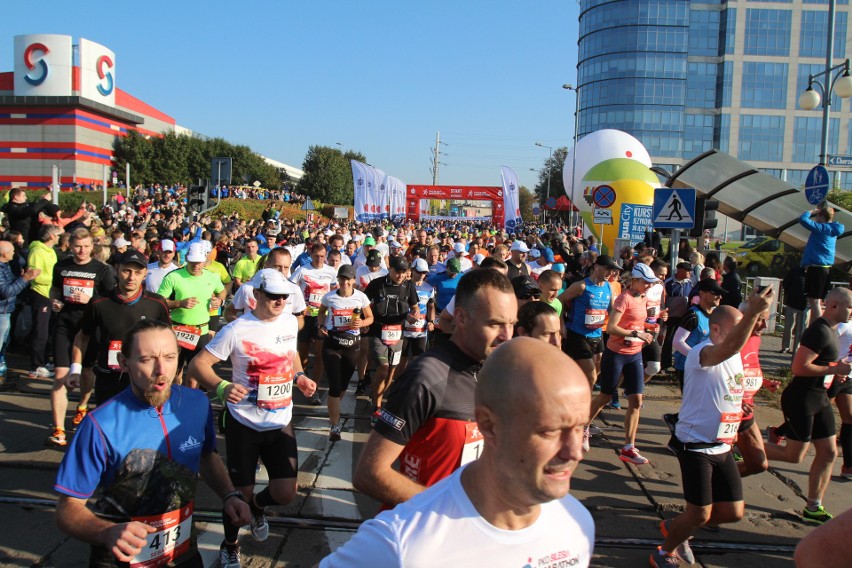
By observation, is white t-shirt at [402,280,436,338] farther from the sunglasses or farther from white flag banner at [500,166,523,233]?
white flag banner at [500,166,523,233]

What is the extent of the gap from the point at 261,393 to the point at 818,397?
177 inches

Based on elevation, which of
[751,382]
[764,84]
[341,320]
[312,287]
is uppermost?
[764,84]

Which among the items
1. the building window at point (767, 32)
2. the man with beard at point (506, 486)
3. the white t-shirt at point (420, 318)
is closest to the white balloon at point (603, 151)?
the white t-shirt at point (420, 318)

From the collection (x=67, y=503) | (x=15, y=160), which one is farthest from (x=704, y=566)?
(x=15, y=160)

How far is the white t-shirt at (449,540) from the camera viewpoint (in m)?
1.51

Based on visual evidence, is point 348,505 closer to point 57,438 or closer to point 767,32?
point 57,438

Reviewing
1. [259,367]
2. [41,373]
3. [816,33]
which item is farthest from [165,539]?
[816,33]

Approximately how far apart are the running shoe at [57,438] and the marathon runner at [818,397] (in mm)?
6643

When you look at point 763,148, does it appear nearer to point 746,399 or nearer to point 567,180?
point 567,180

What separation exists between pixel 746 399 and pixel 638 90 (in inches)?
2936

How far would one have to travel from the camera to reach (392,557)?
149 cm

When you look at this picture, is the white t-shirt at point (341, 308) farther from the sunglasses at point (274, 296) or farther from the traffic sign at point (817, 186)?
the traffic sign at point (817, 186)

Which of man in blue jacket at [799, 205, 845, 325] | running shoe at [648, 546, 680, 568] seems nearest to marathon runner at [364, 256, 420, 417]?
running shoe at [648, 546, 680, 568]

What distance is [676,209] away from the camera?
1066cm
